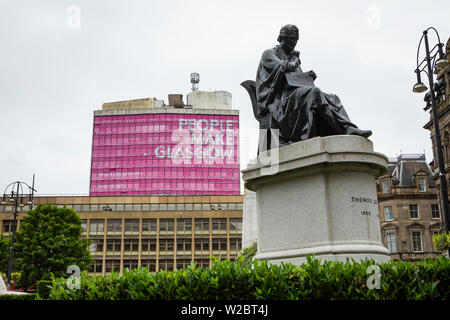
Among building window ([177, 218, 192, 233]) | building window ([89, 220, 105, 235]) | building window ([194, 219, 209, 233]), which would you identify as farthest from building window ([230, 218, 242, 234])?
building window ([89, 220, 105, 235])

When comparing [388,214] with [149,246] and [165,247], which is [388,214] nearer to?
[165,247]

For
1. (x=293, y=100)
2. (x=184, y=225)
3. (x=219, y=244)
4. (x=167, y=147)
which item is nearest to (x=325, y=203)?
(x=293, y=100)

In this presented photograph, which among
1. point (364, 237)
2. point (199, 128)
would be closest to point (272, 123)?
point (364, 237)

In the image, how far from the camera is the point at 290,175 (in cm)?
822

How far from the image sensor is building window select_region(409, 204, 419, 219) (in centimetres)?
6531

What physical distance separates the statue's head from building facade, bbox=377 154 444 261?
189ft

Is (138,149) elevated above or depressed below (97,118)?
below

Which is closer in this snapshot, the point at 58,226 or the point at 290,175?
the point at 290,175

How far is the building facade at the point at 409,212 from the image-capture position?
6325 cm

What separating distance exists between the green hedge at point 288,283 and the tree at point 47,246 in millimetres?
41263
